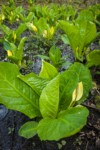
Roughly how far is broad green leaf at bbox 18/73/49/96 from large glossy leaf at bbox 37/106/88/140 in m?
0.19

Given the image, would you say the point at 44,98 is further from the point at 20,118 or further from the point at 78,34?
the point at 78,34

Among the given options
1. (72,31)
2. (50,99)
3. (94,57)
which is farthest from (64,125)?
(72,31)

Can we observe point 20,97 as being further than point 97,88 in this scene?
No

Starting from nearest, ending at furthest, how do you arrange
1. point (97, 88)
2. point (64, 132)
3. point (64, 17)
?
point (64, 132), point (97, 88), point (64, 17)

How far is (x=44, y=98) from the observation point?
1.01m

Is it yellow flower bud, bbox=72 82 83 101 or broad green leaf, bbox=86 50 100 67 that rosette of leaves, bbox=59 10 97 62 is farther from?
yellow flower bud, bbox=72 82 83 101

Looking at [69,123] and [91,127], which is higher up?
[69,123]

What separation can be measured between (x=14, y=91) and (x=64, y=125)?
0.33 meters

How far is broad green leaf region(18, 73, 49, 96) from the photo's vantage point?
107 cm

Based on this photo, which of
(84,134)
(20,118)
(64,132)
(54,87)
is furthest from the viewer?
(20,118)

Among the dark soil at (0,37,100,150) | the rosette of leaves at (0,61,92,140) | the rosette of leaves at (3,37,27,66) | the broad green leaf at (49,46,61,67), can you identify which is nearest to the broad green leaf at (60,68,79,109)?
the rosette of leaves at (0,61,92,140)

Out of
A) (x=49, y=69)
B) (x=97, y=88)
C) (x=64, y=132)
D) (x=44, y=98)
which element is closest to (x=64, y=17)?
(x=97, y=88)

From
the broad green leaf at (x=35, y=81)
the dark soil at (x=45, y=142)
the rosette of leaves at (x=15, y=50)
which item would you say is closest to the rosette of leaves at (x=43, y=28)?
the rosette of leaves at (x=15, y=50)

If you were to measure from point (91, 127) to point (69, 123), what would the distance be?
38cm
